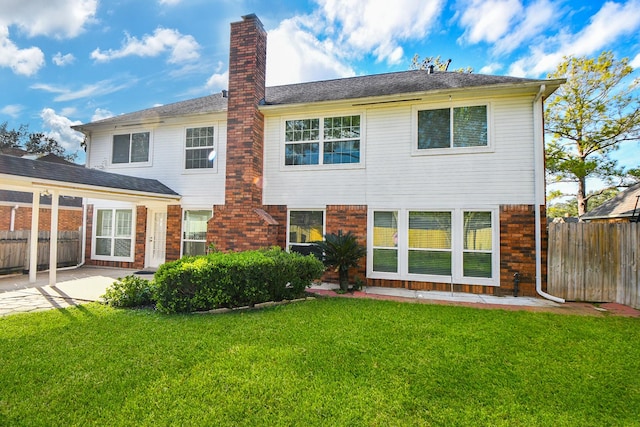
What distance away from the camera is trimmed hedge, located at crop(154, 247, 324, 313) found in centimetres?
540

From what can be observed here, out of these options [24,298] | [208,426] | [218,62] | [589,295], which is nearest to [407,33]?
[218,62]

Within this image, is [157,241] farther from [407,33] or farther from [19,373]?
[407,33]

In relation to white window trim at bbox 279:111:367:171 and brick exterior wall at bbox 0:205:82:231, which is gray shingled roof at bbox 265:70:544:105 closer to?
white window trim at bbox 279:111:367:171

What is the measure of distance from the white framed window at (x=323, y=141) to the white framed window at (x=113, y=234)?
643 centimetres

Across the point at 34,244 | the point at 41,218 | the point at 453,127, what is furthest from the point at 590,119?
the point at 41,218

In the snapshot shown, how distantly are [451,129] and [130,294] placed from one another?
8.61 metres

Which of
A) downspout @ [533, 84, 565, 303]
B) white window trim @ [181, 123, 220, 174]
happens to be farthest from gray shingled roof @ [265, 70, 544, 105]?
white window trim @ [181, 123, 220, 174]

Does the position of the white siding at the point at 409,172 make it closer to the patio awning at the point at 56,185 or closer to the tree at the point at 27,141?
the patio awning at the point at 56,185

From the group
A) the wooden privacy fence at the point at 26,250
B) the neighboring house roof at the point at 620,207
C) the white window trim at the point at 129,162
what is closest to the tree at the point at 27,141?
the wooden privacy fence at the point at 26,250

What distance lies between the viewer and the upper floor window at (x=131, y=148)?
412 inches

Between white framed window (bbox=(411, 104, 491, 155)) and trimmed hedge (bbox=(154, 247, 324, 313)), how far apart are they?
16.2 ft

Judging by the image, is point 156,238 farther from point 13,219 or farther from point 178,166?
point 13,219

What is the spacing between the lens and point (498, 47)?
10.9 metres

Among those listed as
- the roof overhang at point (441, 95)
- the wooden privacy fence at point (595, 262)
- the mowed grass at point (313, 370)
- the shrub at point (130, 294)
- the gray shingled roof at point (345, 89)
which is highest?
the gray shingled roof at point (345, 89)
